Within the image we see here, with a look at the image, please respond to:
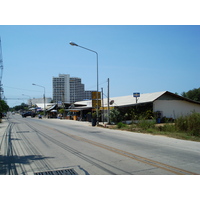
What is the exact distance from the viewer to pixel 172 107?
31.3 metres

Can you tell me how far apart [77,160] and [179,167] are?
3.43 m

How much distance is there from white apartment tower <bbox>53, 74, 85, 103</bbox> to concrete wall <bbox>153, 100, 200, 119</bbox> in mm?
90641

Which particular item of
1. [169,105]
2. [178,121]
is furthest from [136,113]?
[178,121]

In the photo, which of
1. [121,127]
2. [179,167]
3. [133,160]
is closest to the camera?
[179,167]

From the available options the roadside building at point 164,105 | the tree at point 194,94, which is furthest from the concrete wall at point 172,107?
the tree at point 194,94

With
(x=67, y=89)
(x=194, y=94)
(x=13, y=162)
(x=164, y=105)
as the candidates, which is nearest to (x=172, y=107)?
(x=164, y=105)

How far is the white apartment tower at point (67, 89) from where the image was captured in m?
120

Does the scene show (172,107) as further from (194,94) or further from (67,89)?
(67,89)

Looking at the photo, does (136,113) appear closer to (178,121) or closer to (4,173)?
(178,121)

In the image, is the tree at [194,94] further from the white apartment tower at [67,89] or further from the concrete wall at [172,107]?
the white apartment tower at [67,89]

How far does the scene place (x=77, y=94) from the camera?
403 feet

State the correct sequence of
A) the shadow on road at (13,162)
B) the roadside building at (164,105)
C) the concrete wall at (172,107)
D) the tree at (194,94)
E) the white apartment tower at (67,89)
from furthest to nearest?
the white apartment tower at (67,89) < the tree at (194,94) < the concrete wall at (172,107) < the roadside building at (164,105) < the shadow on road at (13,162)

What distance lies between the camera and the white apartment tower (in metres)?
120

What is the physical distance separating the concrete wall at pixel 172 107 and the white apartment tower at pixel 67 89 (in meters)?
90.6
